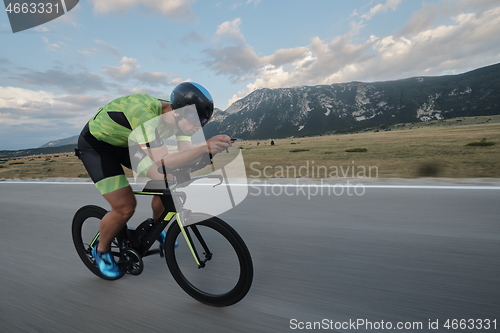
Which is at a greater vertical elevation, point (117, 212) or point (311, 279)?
point (117, 212)

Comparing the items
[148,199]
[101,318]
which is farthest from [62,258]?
[148,199]

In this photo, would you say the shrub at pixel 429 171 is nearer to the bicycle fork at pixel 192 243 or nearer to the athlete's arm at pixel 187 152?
the bicycle fork at pixel 192 243

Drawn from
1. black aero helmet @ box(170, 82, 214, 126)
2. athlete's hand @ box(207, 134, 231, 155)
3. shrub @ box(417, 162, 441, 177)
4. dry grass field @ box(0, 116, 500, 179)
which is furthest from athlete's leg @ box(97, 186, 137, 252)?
shrub @ box(417, 162, 441, 177)

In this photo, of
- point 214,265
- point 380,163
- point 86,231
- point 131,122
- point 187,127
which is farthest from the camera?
point 380,163

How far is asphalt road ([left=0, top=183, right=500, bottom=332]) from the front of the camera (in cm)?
187

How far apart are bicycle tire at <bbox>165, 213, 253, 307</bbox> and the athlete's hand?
1.60 ft

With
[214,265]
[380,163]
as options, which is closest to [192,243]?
[214,265]

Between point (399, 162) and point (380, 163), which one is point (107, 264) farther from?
point (399, 162)

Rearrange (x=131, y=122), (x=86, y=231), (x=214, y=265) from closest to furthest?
1. (x=131, y=122)
2. (x=214, y=265)
3. (x=86, y=231)

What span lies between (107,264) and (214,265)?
0.97 metres

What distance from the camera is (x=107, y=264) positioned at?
237 cm

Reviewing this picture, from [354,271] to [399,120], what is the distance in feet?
670

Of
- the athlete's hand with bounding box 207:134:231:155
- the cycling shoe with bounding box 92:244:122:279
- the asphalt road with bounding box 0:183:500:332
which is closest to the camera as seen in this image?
the athlete's hand with bounding box 207:134:231:155

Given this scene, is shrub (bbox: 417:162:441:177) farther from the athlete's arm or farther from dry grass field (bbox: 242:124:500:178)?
the athlete's arm
